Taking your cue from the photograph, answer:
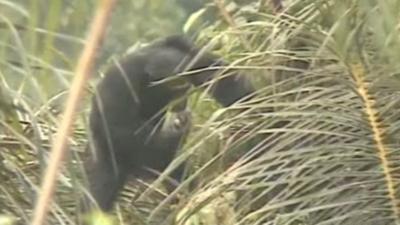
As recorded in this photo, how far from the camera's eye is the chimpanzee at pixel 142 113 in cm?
142

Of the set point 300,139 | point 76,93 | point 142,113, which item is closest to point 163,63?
point 142,113

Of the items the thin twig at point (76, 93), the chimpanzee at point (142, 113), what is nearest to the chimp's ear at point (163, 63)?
the chimpanzee at point (142, 113)

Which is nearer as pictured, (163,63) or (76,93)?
(76,93)

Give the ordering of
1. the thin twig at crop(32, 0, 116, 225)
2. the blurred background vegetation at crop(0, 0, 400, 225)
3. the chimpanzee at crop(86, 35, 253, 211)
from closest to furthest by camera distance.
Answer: the thin twig at crop(32, 0, 116, 225) → the blurred background vegetation at crop(0, 0, 400, 225) → the chimpanzee at crop(86, 35, 253, 211)

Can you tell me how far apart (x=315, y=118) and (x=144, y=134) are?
498 millimetres

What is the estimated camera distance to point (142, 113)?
158 cm

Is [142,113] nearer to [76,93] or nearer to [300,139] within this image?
[300,139]

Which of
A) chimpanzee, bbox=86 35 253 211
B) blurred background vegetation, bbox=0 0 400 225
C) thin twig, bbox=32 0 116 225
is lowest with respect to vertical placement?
thin twig, bbox=32 0 116 225

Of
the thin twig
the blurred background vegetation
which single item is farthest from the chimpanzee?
the thin twig

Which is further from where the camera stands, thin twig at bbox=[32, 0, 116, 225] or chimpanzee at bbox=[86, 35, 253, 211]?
Answer: chimpanzee at bbox=[86, 35, 253, 211]

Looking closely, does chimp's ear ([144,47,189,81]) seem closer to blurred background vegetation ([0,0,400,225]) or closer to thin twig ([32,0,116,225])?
blurred background vegetation ([0,0,400,225])

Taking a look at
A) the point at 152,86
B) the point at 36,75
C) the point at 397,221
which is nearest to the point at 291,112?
the point at 397,221

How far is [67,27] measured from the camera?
79 centimetres

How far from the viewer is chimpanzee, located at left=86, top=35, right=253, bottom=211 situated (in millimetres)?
1415
